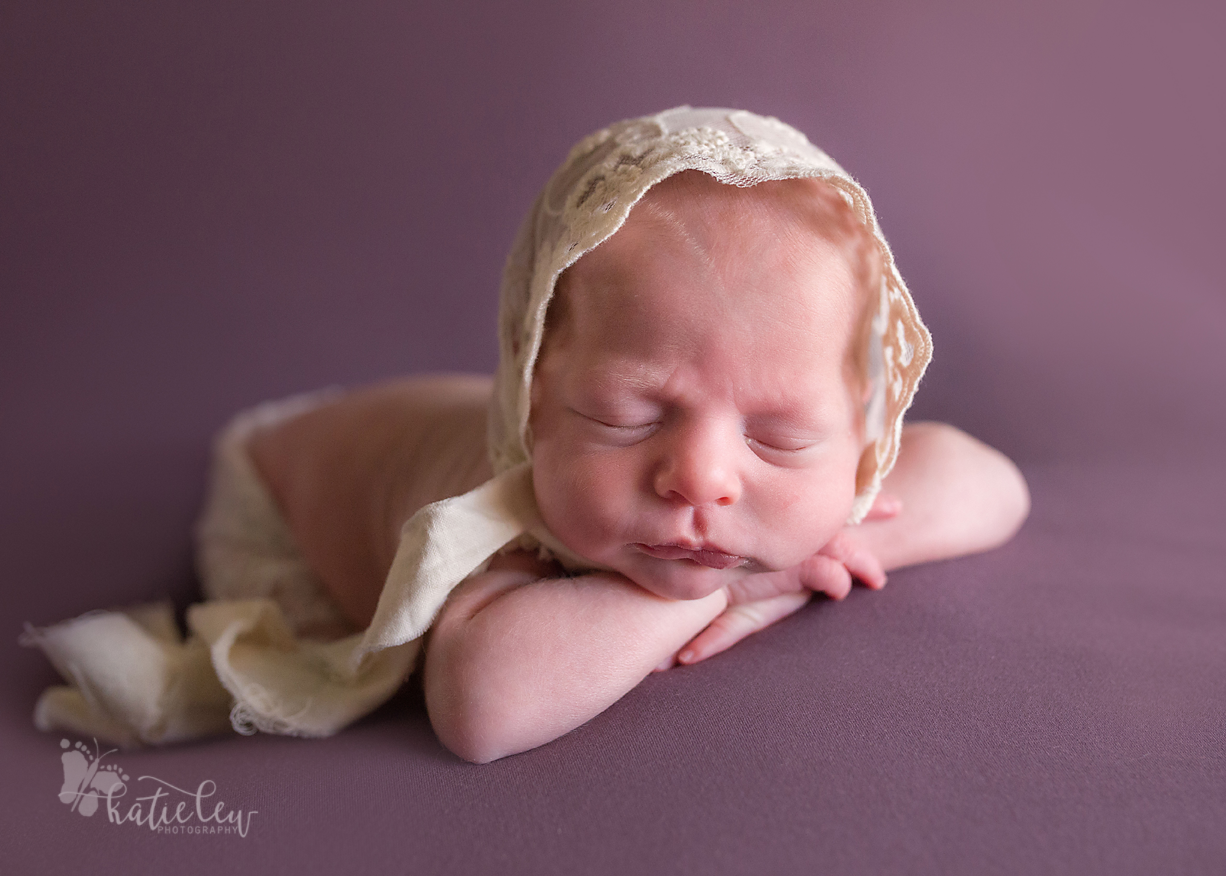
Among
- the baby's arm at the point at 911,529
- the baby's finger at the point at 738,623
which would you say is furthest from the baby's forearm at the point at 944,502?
the baby's finger at the point at 738,623

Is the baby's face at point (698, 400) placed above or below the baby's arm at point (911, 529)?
above

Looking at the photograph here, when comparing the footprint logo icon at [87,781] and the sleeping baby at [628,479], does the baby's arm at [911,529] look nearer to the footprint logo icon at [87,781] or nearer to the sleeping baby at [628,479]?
the sleeping baby at [628,479]

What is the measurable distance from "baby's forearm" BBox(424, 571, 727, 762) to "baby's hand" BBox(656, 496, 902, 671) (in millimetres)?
43

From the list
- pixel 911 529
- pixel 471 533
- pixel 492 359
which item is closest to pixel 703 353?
pixel 471 533

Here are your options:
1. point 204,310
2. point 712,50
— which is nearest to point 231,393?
point 204,310

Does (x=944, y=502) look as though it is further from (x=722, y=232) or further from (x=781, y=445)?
(x=722, y=232)

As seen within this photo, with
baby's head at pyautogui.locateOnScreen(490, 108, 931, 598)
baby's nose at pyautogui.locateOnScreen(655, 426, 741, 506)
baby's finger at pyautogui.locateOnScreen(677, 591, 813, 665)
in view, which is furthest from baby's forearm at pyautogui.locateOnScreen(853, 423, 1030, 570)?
baby's nose at pyautogui.locateOnScreen(655, 426, 741, 506)

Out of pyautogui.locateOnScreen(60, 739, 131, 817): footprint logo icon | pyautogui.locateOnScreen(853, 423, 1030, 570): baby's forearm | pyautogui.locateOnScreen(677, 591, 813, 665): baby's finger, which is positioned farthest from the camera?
pyautogui.locateOnScreen(853, 423, 1030, 570): baby's forearm

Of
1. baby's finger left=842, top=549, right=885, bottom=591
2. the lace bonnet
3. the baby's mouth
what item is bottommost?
baby's finger left=842, top=549, right=885, bottom=591

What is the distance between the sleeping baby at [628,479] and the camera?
35.5 inches

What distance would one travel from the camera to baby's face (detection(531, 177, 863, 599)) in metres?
0.89

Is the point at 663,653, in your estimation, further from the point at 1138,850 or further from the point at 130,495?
the point at 130,495

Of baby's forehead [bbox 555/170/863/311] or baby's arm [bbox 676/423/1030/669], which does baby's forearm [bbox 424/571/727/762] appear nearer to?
baby's arm [bbox 676/423/1030/669]

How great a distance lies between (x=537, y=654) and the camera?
0.91 m
